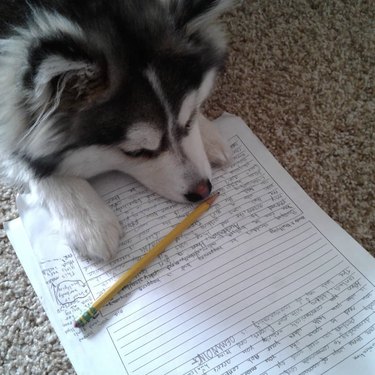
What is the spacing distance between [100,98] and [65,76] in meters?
0.10

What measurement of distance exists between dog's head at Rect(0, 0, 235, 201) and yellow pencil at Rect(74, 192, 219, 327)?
0.48 feet

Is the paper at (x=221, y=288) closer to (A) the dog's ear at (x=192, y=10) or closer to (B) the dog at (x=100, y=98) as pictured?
(B) the dog at (x=100, y=98)

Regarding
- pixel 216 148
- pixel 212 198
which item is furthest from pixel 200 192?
pixel 216 148

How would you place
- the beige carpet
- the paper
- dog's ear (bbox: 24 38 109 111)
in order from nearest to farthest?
dog's ear (bbox: 24 38 109 111) < the paper < the beige carpet

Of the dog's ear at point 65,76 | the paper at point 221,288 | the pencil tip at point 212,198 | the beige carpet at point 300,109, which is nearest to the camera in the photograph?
the dog's ear at point 65,76

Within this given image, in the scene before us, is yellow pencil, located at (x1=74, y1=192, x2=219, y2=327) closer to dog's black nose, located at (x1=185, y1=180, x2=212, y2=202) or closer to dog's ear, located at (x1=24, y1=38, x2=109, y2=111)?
dog's black nose, located at (x1=185, y1=180, x2=212, y2=202)

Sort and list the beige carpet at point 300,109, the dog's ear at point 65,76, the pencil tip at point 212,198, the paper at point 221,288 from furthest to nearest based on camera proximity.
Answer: the pencil tip at point 212,198, the beige carpet at point 300,109, the paper at point 221,288, the dog's ear at point 65,76

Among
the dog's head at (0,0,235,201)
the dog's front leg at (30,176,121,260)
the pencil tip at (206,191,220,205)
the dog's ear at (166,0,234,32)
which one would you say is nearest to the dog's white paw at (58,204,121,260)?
the dog's front leg at (30,176,121,260)

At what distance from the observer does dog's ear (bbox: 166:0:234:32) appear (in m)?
0.87

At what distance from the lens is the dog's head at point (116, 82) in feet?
2.53

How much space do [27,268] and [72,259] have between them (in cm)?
12

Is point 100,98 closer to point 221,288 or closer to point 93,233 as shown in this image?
point 93,233

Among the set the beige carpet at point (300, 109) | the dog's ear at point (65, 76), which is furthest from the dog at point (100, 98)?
the beige carpet at point (300, 109)

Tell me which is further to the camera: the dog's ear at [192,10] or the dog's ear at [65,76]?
the dog's ear at [192,10]
